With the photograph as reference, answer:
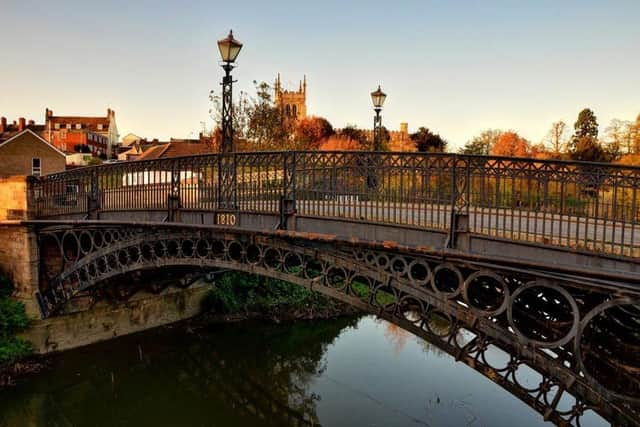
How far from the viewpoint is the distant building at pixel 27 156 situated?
32.0 m

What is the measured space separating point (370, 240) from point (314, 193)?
4.72ft

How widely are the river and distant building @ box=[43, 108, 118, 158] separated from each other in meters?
50.7

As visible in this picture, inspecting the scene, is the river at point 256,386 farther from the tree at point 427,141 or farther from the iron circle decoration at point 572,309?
the tree at point 427,141

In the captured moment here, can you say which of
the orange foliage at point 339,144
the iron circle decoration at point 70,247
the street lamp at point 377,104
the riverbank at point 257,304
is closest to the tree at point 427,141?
the orange foliage at point 339,144

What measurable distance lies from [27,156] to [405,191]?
3457 centimetres

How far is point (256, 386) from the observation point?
1262 cm

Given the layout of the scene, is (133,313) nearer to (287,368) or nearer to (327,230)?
(287,368)

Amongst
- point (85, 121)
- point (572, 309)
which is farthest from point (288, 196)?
point (85, 121)

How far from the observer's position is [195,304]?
17.7 metres

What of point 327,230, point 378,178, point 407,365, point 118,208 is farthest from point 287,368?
point 378,178

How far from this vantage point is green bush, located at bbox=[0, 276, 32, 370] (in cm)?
1228

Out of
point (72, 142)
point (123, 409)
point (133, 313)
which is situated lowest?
point (123, 409)

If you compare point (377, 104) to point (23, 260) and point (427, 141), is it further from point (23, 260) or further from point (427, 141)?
point (427, 141)

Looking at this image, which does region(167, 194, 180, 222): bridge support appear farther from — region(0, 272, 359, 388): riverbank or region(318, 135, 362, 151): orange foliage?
region(318, 135, 362, 151): orange foliage
